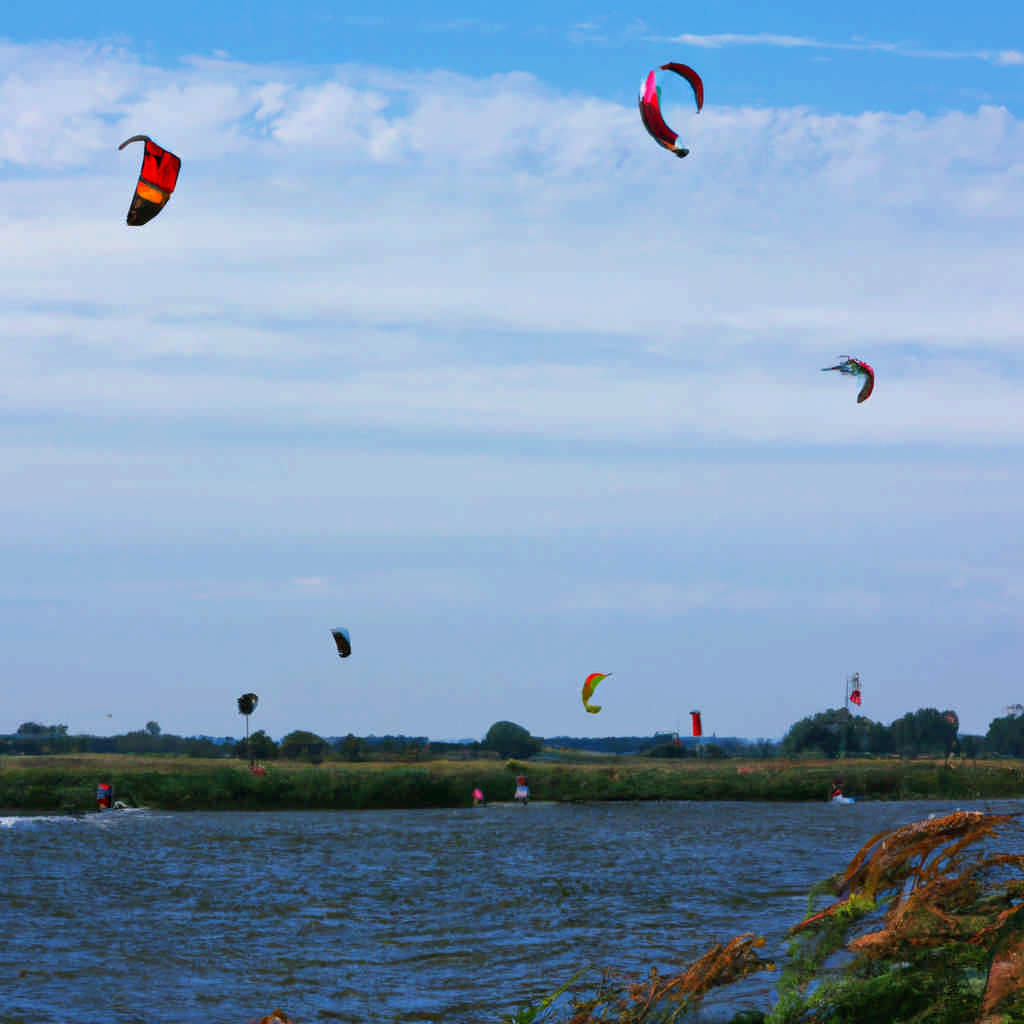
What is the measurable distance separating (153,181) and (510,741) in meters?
94.1

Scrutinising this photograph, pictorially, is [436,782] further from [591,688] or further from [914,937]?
[914,937]

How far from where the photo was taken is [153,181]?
1515 cm

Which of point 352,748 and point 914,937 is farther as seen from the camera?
point 352,748

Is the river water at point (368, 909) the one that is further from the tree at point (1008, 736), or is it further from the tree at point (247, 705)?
the tree at point (1008, 736)

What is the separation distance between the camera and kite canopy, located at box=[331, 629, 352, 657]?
40750 mm

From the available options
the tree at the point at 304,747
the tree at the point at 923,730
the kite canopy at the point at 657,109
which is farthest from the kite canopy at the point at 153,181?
the tree at the point at 923,730

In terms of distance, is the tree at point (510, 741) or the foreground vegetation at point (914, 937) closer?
the foreground vegetation at point (914, 937)

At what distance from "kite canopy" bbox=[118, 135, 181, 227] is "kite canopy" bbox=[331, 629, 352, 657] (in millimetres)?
25831

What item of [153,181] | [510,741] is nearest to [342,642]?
[153,181]

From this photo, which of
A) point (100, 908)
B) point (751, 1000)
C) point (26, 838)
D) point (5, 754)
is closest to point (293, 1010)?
point (751, 1000)

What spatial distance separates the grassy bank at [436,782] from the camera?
2418 inches

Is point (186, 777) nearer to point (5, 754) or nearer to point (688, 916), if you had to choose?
point (5, 754)

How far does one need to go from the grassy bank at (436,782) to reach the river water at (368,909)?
9019 millimetres

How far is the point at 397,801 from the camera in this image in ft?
205
